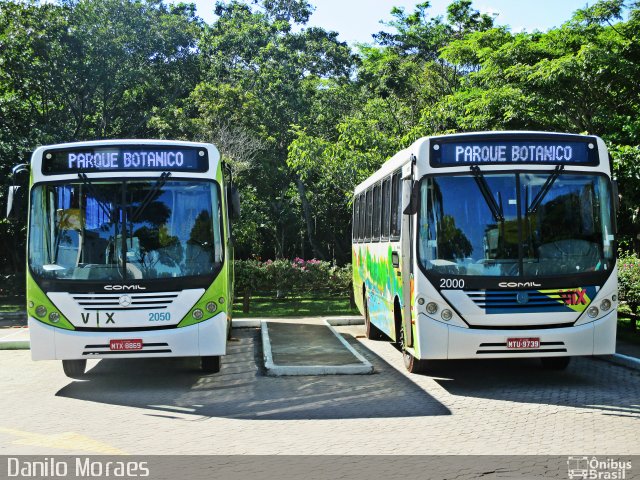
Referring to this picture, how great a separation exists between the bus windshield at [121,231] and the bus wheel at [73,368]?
1.95m

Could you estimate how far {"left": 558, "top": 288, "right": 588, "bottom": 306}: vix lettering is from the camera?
35.6ft

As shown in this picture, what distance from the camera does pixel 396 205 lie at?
1313cm

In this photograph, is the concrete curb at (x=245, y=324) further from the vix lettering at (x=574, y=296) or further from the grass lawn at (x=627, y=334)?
the vix lettering at (x=574, y=296)

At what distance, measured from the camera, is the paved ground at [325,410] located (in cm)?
791

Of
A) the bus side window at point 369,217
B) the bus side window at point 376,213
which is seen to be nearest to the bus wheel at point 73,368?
the bus side window at point 376,213

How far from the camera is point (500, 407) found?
9.84 m

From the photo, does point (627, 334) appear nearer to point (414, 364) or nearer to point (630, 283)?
point (630, 283)

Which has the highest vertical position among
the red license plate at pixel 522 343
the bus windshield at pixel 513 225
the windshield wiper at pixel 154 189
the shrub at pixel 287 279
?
the windshield wiper at pixel 154 189

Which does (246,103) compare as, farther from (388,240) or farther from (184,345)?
(184,345)

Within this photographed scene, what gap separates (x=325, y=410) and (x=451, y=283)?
8.13ft

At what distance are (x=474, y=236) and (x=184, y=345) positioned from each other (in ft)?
13.7

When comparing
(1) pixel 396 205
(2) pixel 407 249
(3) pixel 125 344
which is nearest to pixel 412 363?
(2) pixel 407 249

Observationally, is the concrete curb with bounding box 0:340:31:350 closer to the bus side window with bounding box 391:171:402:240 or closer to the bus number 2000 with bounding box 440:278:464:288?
the bus side window with bounding box 391:171:402:240

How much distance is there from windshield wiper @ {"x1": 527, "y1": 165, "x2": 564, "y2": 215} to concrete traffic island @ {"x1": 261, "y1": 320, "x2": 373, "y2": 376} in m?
3.51
